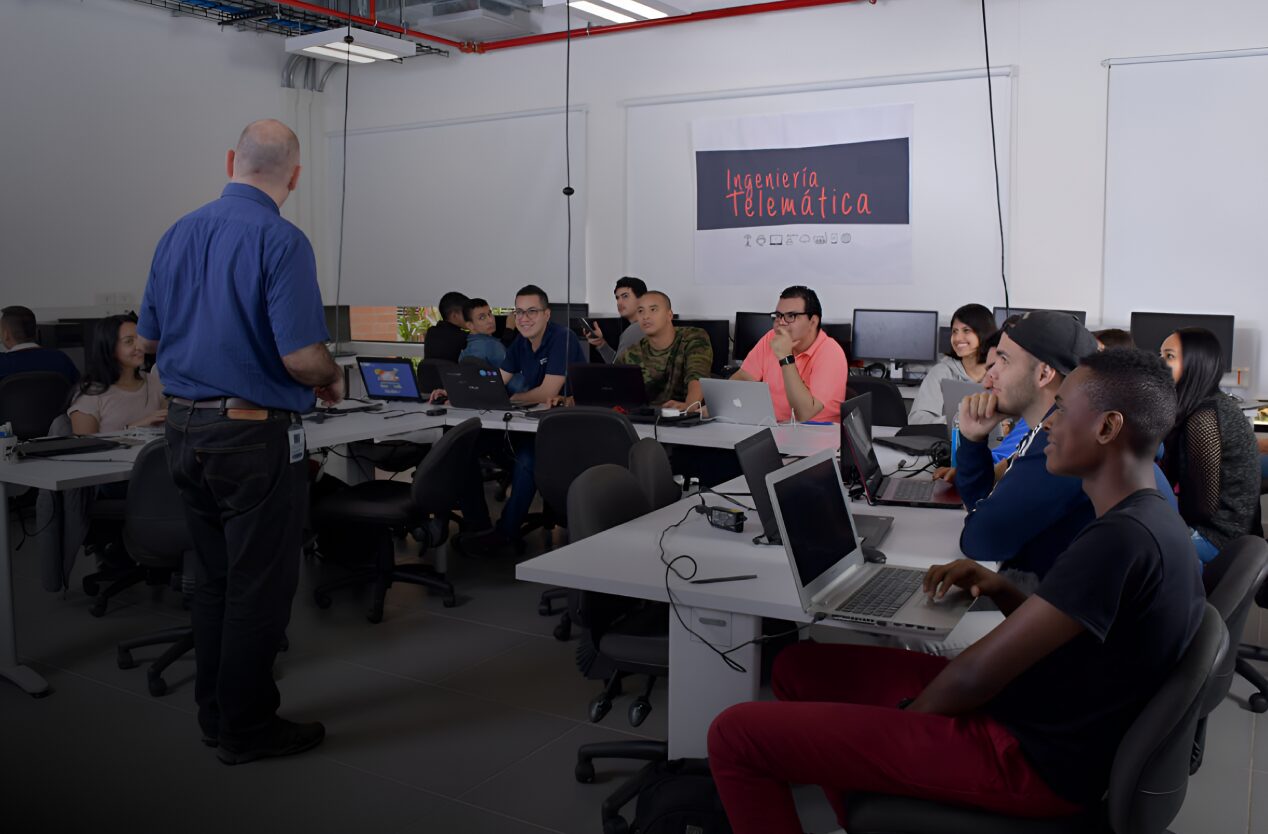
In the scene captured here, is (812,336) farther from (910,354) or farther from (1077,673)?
(1077,673)

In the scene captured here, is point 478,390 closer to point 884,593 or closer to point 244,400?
point 244,400

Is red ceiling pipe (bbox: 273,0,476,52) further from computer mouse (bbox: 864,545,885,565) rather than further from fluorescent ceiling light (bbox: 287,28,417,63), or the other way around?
computer mouse (bbox: 864,545,885,565)

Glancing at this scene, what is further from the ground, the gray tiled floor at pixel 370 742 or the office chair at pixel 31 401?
the office chair at pixel 31 401

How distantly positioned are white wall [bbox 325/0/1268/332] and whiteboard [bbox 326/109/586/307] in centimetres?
16

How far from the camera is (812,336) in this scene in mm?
4605

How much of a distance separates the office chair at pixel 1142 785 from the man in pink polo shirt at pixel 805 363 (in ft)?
9.15

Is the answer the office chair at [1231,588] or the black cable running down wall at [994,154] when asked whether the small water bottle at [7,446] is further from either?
the black cable running down wall at [994,154]

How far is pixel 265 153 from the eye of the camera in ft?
9.45

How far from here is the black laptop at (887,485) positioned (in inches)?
121

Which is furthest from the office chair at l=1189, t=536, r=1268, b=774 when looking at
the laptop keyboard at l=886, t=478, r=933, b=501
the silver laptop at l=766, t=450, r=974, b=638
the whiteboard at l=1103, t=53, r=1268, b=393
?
the whiteboard at l=1103, t=53, r=1268, b=393

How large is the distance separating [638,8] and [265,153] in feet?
12.9

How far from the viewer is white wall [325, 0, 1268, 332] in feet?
19.9

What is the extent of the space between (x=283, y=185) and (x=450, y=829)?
179 cm

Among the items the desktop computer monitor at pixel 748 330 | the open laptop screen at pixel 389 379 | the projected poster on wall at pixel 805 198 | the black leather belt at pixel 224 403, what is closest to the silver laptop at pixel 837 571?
the black leather belt at pixel 224 403
